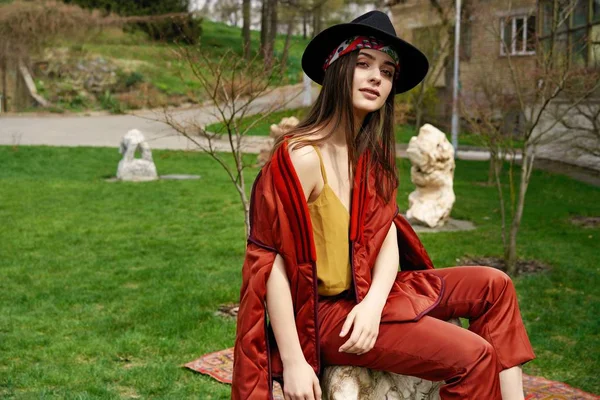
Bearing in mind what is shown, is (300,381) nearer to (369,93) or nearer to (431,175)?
(369,93)

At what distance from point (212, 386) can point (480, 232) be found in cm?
546

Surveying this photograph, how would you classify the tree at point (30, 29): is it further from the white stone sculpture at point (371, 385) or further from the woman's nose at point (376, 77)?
the white stone sculpture at point (371, 385)

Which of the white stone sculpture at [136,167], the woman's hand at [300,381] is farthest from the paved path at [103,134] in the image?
the woman's hand at [300,381]

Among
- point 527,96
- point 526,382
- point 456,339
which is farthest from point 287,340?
point 527,96

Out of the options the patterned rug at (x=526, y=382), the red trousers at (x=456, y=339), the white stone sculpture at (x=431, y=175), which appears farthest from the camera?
the white stone sculpture at (x=431, y=175)

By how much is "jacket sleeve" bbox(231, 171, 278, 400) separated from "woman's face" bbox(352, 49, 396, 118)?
0.47 metres

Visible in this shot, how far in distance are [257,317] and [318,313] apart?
0.71ft

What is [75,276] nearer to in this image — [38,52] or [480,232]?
[480,232]

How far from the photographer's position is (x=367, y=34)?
2.71 metres

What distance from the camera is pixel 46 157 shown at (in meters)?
15.5

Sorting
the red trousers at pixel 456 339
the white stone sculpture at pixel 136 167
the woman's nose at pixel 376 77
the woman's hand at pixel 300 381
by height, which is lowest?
the white stone sculpture at pixel 136 167

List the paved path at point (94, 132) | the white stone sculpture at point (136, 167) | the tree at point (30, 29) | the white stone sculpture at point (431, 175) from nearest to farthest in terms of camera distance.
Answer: the white stone sculpture at point (431, 175)
the white stone sculpture at point (136, 167)
the paved path at point (94, 132)
the tree at point (30, 29)

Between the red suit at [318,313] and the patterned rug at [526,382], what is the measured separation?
1.31m

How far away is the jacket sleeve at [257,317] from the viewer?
8.27ft
